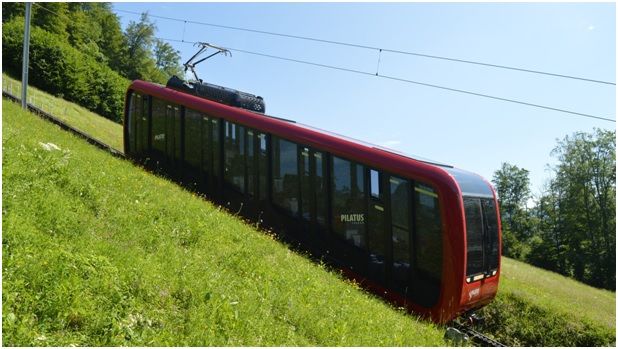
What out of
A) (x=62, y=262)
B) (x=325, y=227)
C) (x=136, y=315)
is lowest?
(x=325, y=227)

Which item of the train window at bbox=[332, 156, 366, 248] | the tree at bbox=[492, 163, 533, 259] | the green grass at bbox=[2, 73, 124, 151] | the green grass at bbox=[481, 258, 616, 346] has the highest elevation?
the train window at bbox=[332, 156, 366, 248]

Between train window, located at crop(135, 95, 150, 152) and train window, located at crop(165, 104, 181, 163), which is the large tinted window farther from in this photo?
train window, located at crop(135, 95, 150, 152)

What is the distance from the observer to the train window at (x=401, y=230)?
29.7 feet

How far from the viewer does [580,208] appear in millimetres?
45375

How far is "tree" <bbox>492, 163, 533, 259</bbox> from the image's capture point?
61.1 meters

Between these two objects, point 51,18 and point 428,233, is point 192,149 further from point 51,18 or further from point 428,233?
point 51,18

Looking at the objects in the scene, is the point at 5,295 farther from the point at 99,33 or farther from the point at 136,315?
the point at 99,33

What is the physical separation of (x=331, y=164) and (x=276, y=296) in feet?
15.7

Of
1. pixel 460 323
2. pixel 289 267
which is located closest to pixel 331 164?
pixel 289 267

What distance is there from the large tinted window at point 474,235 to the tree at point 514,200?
178ft

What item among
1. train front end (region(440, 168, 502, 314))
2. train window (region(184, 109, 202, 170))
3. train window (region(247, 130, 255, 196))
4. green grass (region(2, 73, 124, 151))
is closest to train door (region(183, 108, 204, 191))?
train window (region(184, 109, 202, 170))

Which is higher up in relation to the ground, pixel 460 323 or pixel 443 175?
pixel 443 175

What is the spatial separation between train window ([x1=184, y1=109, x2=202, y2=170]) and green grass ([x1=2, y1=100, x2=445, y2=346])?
13.7ft

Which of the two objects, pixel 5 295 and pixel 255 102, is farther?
pixel 255 102
